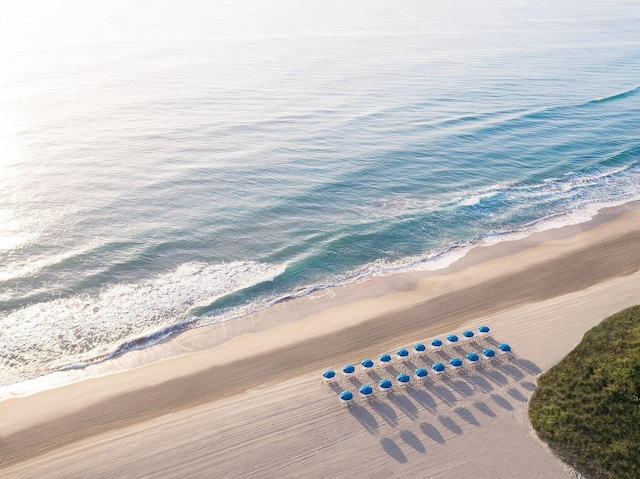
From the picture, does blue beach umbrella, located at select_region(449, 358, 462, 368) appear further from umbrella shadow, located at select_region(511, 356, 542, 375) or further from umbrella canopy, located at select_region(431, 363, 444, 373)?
umbrella shadow, located at select_region(511, 356, 542, 375)

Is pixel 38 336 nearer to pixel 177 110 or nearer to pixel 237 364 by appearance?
pixel 237 364

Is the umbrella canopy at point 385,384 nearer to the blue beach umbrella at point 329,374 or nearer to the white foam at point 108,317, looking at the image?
the blue beach umbrella at point 329,374

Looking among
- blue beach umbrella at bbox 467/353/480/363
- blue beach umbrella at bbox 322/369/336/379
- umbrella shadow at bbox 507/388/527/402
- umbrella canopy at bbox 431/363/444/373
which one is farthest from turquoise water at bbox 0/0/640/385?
umbrella shadow at bbox 507/388/527/402

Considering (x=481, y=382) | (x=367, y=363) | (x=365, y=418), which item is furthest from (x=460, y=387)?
(x=365, y=418)

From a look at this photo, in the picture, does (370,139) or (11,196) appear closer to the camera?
(11,196)

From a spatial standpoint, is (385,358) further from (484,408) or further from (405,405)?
(484,408)

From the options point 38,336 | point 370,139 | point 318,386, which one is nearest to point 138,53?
point 370,139

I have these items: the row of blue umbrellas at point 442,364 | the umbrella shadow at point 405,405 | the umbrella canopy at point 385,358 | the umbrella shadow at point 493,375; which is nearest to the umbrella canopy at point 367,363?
the row of blue umbrellas at point 442,364
